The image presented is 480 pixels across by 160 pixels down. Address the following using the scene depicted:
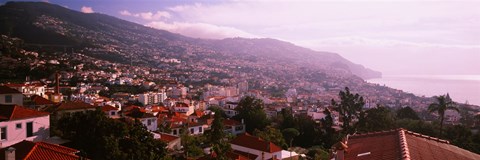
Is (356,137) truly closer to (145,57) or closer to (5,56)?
(5,56)

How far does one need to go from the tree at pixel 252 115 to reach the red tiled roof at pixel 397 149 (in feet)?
79.1

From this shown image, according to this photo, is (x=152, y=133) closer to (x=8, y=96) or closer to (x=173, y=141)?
(x=173, y=141)

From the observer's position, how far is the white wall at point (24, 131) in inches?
561

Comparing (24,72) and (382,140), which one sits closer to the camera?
(382,140)

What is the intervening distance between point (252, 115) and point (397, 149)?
27585 mm

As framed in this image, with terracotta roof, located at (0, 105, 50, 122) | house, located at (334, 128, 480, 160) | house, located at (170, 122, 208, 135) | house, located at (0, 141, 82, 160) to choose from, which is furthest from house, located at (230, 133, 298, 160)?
house, located at (0, 141, 82, 160)

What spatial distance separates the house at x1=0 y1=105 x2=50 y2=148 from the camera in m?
14.2

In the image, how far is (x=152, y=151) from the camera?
11.4m

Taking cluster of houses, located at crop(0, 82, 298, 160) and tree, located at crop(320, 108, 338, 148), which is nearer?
cluster of houses, located at crop(0, 82, 298, 160)

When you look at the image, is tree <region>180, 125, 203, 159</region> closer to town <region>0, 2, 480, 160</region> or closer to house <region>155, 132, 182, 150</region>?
town <region>0, 2, 480, 160</region>

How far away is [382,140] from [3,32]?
90.5m

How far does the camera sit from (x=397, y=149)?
27.9 feet

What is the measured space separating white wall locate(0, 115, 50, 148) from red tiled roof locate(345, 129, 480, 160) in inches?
480

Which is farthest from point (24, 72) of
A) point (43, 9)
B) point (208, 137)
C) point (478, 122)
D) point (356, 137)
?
point (43, 9)
